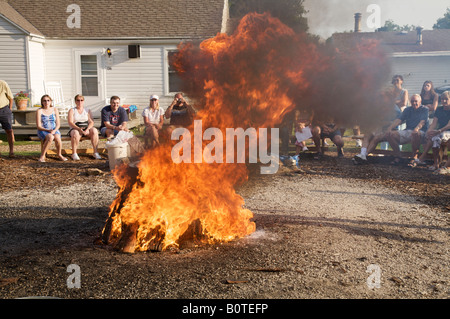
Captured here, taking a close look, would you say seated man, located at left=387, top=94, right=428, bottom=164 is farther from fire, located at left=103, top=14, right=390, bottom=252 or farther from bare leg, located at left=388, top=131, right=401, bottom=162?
fire, located at left=103, top=14, right=390, bottom=252

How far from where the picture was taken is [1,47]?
16.7 m

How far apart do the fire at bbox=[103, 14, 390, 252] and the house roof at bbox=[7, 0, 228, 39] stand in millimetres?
12699

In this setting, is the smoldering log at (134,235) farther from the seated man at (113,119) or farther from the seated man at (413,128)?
the seated man at (413,128)

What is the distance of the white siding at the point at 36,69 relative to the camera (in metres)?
16.9

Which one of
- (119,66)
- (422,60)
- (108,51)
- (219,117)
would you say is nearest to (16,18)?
(108,51)

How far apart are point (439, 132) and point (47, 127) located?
8954 mm

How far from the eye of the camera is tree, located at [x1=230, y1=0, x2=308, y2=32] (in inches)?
211

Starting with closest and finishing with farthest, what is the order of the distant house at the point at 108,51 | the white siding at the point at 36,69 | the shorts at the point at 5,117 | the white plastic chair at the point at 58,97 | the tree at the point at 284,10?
the tree at the point at 284,10 → the shorts at the point at 5,117 → the white siding at the point at 36,69 → the white plastic chair at the point at 58,97 → the distant house at the point at 108,51

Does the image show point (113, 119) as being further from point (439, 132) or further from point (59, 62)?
point (59, 62)

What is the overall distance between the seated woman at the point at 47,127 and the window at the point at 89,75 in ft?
25.5

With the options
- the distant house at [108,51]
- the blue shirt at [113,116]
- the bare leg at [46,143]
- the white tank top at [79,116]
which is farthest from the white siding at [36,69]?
the blue shirt at [113,116]

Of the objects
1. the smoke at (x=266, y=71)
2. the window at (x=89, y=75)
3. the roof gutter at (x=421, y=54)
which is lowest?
the smoke at (x=266, y=71)

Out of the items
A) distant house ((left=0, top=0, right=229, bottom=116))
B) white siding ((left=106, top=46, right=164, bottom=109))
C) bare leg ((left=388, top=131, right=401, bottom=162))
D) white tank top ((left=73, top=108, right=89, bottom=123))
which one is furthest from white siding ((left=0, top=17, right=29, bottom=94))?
bare leg ((left=388, top=131, right=401, bottom=162))
